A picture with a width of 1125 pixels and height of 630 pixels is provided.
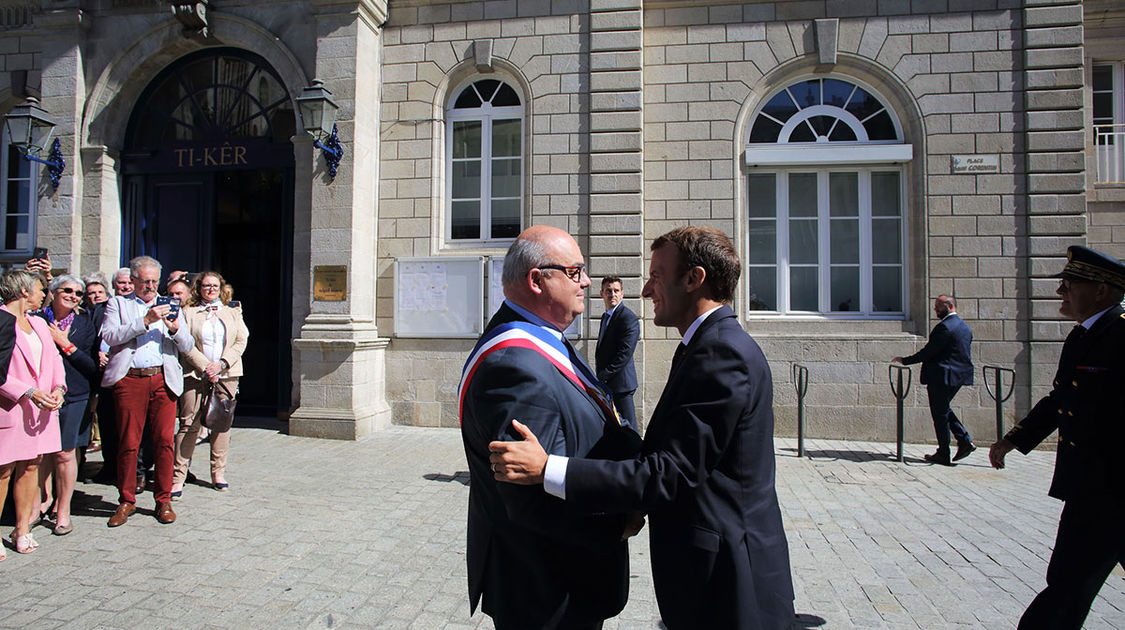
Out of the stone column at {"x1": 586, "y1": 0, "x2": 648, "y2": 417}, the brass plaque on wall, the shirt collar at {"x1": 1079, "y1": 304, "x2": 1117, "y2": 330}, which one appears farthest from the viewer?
the stone column at {"x1": 586, "y1": 0, "x2": 648, "y2": 417}

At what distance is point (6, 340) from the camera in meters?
4.17

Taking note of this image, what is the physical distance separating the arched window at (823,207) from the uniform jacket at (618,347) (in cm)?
322

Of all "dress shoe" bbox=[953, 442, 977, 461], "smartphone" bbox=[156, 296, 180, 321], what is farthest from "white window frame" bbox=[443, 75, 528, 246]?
"dress shoe" bbox=[953, 442, 977, 461]

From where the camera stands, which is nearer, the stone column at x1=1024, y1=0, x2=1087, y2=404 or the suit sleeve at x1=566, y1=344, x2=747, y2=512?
the suit sleeve at x1=566, y1=344, x2=747, y2=512

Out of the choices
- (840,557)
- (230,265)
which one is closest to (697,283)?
(840,557)

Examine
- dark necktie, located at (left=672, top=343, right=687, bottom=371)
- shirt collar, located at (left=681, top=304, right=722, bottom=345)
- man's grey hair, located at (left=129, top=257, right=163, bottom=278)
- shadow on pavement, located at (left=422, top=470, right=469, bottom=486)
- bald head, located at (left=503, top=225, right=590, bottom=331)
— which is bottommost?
shadow on pavement, located at (left=422, top=470, right=469, bottom=486)

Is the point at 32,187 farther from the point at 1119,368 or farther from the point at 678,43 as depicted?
Answer: the point at 1119,368

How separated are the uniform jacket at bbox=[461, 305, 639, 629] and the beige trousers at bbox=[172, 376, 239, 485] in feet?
15.8

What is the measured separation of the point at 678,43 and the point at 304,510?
7.43m

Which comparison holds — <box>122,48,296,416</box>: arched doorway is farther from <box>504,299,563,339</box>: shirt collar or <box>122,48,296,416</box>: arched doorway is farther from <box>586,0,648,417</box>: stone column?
<box>504,299,563,339</box>: shirt collar

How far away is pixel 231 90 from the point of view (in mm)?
9586

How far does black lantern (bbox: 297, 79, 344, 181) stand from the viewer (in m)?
8.15

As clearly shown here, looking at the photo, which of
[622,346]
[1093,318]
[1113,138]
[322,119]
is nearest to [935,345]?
[622,346]

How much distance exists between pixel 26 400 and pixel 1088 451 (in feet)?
20.1
